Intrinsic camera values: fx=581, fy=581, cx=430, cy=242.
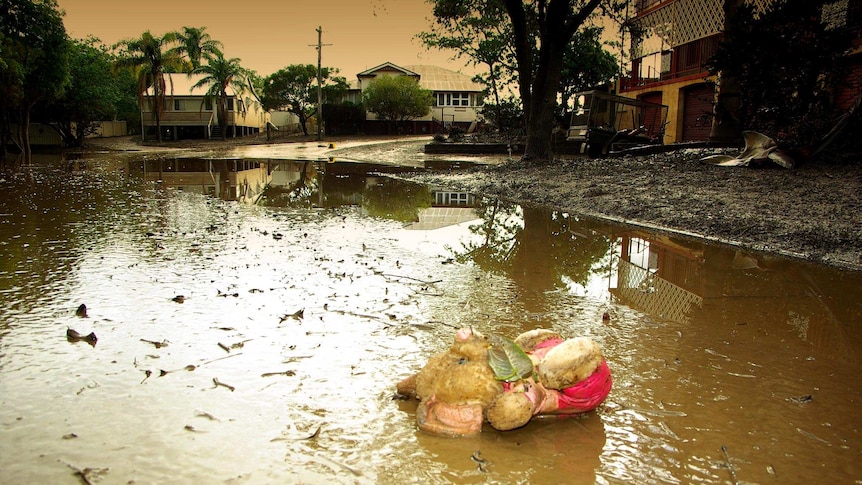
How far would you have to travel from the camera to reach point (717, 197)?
8.96 metres

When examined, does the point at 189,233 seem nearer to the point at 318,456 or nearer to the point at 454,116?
the point at 318,456

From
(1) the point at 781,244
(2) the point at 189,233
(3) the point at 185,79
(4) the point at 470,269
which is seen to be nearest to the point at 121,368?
(4) the point at 470,269

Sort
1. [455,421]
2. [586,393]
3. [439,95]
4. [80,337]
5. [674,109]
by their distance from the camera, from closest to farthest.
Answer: [455,421]
[586,393]
[80,337]
[674,109]
[439,95]

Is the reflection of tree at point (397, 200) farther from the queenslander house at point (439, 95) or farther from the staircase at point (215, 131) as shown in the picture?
the queenslander house at point (439, 95)

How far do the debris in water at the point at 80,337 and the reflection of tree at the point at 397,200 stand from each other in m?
5.51

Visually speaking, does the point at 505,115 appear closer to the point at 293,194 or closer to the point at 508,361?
the point at 293,194

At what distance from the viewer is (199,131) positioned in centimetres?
5069

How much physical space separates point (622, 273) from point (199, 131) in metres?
51.0

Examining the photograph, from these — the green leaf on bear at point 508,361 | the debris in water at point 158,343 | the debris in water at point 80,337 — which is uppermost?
the green leaf on bear at point 508,361

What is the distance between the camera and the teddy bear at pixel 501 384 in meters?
2.62

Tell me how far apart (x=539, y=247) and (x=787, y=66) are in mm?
8164

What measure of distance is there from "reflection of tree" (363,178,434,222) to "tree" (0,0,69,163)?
16.0 metres

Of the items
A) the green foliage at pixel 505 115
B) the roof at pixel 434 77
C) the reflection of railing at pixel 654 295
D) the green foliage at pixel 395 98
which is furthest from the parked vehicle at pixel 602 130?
the roof at pixel 434 77

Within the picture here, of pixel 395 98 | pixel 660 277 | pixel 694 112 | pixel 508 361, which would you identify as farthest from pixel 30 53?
pixel 395 98
